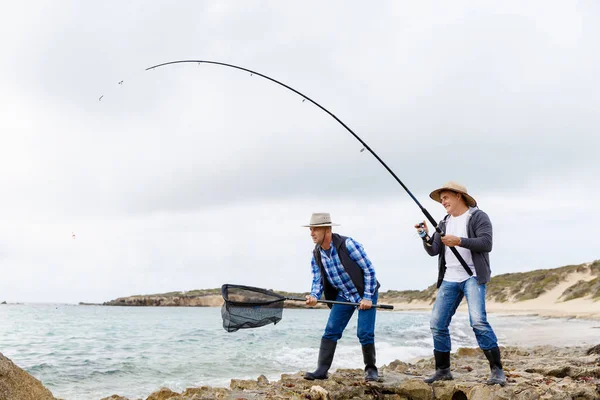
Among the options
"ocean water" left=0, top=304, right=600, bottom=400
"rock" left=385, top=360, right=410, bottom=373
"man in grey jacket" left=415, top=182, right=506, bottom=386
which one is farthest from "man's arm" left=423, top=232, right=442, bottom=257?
"ocean water" left=0, top=304, right=600, bottom=400

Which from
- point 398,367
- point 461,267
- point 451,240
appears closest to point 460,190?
point 451,240

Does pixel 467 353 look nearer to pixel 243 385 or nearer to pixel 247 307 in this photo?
pixel 243 385

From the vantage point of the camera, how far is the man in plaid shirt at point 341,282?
5914 millimetres

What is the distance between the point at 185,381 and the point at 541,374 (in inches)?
274

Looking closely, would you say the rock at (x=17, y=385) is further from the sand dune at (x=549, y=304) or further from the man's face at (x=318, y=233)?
the sand dune at (x=549, y=304)

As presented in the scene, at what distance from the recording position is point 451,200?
18.5 feet

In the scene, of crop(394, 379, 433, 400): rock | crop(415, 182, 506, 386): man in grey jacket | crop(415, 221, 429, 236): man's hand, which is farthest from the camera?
Answer: crop(415, 221, 429, 236): man's hand

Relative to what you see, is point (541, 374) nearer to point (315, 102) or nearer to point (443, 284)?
point (443, 284)

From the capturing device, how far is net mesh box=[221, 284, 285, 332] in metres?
6.12

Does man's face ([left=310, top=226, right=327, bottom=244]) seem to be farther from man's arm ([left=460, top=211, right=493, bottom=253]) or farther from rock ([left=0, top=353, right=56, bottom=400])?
rock ([left=0, top=353, right=56, bottom=400])

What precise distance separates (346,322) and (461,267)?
1.41 metres

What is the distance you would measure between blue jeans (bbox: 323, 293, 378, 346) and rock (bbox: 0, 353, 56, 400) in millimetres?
2900

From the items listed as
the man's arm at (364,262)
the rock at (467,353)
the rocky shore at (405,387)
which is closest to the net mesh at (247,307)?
the rocky shore at (405,387)

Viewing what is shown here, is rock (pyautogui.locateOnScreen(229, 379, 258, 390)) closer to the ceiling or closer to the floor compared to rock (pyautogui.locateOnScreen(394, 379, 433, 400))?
closer to the floor
